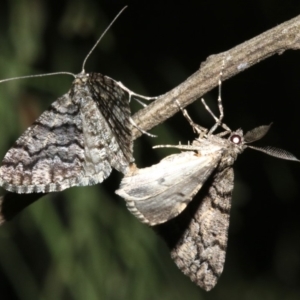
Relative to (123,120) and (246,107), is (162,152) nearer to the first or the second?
(246,107)

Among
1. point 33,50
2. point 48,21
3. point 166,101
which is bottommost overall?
point 166,101

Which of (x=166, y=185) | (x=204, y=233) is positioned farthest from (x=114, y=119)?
(x=204, y=233)

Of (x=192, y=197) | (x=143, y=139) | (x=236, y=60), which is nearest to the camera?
(x=236, y=60)

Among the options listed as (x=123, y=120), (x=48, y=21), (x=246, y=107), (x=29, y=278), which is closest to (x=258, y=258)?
(x=246, y=107)

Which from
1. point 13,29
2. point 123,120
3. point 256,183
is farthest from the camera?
point 256,183

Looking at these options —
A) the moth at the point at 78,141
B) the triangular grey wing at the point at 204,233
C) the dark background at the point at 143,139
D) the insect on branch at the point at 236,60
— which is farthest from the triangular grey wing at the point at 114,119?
the dark background at the point at 143,139

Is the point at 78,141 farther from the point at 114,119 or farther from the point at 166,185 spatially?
the point at 166,185

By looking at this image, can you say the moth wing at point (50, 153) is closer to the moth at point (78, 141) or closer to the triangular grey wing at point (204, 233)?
the moth at point (78, 141)
